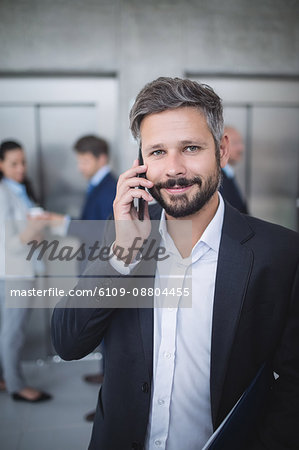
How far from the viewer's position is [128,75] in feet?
11.6

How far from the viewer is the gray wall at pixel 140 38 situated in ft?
11.3

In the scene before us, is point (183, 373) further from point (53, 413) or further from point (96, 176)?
point (96, 176)

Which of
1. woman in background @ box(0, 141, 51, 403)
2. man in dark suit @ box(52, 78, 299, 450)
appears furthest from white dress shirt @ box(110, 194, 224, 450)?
woman in background @ box(0, 141, 51, 403)

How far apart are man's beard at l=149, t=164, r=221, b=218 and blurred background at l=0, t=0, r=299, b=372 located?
7.58 ft

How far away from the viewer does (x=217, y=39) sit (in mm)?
3576

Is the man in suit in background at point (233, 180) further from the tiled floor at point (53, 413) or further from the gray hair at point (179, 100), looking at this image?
the tiled floor at point (53, 413)

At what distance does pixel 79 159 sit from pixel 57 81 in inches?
34.0

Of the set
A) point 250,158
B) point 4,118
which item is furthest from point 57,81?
point 250,158

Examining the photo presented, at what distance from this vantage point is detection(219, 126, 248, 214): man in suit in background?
2.96m

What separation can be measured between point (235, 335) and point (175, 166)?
62cm

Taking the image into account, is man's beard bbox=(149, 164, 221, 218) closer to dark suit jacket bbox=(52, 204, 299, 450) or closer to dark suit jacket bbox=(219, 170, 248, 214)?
dark suit jacket bbox=(52, 204, 299, 450)

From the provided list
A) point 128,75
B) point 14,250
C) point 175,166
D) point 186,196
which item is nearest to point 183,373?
point 186,196

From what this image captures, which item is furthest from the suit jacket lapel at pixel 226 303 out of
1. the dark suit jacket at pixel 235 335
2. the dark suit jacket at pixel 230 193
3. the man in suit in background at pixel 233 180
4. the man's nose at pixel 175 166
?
the dark suit jacket at pixel 230 193

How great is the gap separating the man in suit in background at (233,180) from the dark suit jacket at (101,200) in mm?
954
